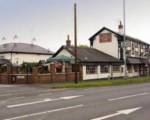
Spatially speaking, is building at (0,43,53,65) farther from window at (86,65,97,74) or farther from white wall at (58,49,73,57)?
window at (86,65,97,74)

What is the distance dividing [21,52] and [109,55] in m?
22.9

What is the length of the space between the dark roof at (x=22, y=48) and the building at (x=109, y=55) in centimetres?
1943

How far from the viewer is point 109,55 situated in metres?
55.2

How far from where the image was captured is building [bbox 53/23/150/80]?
4737 cm

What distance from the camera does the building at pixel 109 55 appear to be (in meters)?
47.4

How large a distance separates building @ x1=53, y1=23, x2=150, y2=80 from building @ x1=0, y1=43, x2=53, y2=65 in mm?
19158

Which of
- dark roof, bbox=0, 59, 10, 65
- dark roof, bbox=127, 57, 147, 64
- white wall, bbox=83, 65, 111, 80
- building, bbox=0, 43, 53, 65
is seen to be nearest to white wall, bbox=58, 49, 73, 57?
white wall, bbox=83, 65, 111, 80

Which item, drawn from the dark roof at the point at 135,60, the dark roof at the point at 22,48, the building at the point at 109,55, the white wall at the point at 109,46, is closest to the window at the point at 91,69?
the building at the point at 109,55

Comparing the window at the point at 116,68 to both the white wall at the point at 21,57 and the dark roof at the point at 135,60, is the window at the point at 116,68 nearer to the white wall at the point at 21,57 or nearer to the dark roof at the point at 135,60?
the dark roof at the point at 135,60

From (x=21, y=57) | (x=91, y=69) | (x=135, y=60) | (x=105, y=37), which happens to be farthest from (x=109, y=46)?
(x=21, y=57)

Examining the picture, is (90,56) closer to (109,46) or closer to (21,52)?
(109,46)

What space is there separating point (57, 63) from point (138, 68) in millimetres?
23089

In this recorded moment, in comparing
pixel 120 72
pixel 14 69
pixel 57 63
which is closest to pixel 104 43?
pixel 120 72

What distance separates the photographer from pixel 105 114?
13.1 m
